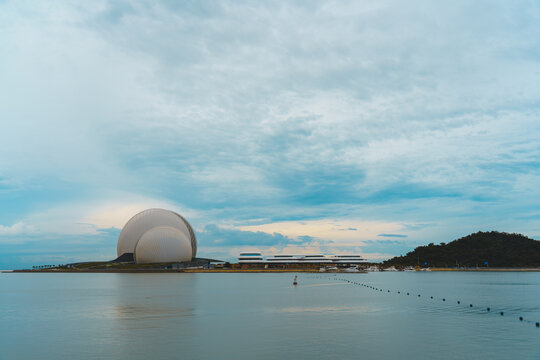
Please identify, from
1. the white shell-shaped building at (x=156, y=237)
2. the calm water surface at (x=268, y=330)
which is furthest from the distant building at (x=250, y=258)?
the calm water surface at (x=268, y=330)

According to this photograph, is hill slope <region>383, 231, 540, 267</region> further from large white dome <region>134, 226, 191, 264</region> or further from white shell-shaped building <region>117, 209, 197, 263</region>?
large white dome <region>134, 226, 191, 264</region>

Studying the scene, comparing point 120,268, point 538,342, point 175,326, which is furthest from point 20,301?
point 120,268

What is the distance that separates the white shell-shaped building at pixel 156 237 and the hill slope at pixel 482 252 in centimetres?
9925

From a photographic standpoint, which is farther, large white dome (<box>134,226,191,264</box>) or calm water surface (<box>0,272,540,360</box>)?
large white dome (<box>134,226,191,264</box>)

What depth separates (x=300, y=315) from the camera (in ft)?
116

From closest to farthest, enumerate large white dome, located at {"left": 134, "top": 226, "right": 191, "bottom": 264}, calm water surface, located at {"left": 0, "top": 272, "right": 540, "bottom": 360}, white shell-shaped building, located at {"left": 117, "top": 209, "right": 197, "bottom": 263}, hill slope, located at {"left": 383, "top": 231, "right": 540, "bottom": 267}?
calm water surface, located at {"left": 0, "top": 272, "right": 540, "bottom": 360} < large white dome, located at {"left": 134, "top": 226, "right": 191, "bottom": 264} < white shell-shaped building, located at {"left": 117, "top": 209, "right": 197, "bottom": 263} < hill slope, located at {"left": 383, "top": 231, "right": 540, "bottom": 267}

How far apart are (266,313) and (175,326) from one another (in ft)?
30.6

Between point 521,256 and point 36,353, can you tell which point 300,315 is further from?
point 521,256

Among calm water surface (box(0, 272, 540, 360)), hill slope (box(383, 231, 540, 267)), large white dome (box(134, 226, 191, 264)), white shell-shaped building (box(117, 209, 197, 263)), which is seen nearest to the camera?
calm water surface (box(0, 272, 540, 360))

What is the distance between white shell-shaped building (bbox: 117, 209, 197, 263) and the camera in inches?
5364

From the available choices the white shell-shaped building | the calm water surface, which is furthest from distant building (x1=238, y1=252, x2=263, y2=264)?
the calm water surface

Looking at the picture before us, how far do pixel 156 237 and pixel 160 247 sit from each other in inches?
131

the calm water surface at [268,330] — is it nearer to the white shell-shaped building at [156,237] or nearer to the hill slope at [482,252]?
the white shell-shaped building at [156,237]

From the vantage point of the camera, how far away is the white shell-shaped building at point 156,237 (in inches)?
5364
